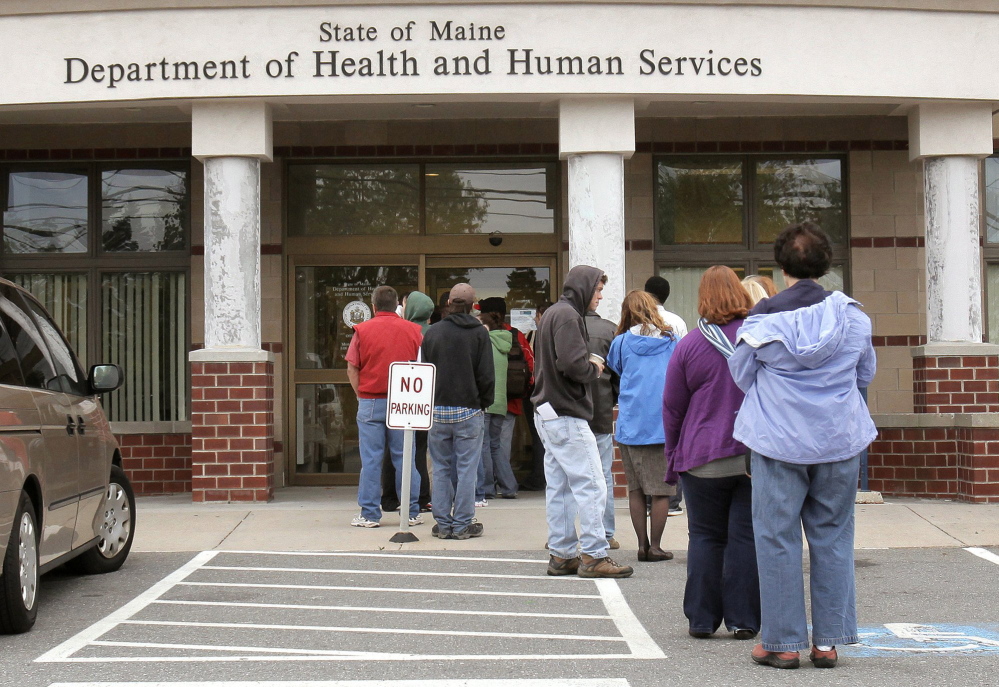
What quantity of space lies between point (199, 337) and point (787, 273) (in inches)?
345

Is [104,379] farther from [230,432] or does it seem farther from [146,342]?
[146,342]

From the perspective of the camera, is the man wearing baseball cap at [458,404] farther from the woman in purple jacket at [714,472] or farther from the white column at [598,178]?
the woman in purple jacket at [714,472]

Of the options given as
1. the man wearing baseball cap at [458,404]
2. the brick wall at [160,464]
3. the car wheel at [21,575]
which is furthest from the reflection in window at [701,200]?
the car wheel at [21,575]

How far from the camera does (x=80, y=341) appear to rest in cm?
1286

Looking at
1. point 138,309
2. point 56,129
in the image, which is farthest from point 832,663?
point 56,129

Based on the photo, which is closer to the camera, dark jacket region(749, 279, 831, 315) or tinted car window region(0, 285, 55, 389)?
dark jacket region(749, 279, 831, 315)

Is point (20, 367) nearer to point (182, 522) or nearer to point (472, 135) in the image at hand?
point (182, 522)

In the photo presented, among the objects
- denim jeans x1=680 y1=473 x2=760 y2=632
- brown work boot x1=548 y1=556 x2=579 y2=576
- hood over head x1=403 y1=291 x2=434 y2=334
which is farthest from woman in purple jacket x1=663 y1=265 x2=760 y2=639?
hood over head x1=403 y1=291 x2=434 y2=334

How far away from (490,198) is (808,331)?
8.06 m

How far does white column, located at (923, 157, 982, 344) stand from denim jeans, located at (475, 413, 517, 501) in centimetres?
405

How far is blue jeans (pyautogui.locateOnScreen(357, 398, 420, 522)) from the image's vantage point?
361 inches

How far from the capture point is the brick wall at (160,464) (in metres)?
12.1

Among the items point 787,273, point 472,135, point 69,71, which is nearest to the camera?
point 787,273

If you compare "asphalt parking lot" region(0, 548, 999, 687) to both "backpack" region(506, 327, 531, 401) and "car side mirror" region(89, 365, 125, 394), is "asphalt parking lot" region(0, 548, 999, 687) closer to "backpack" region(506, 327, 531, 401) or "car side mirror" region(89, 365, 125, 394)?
"car side mirror" region(89, 365, 125, 394)
